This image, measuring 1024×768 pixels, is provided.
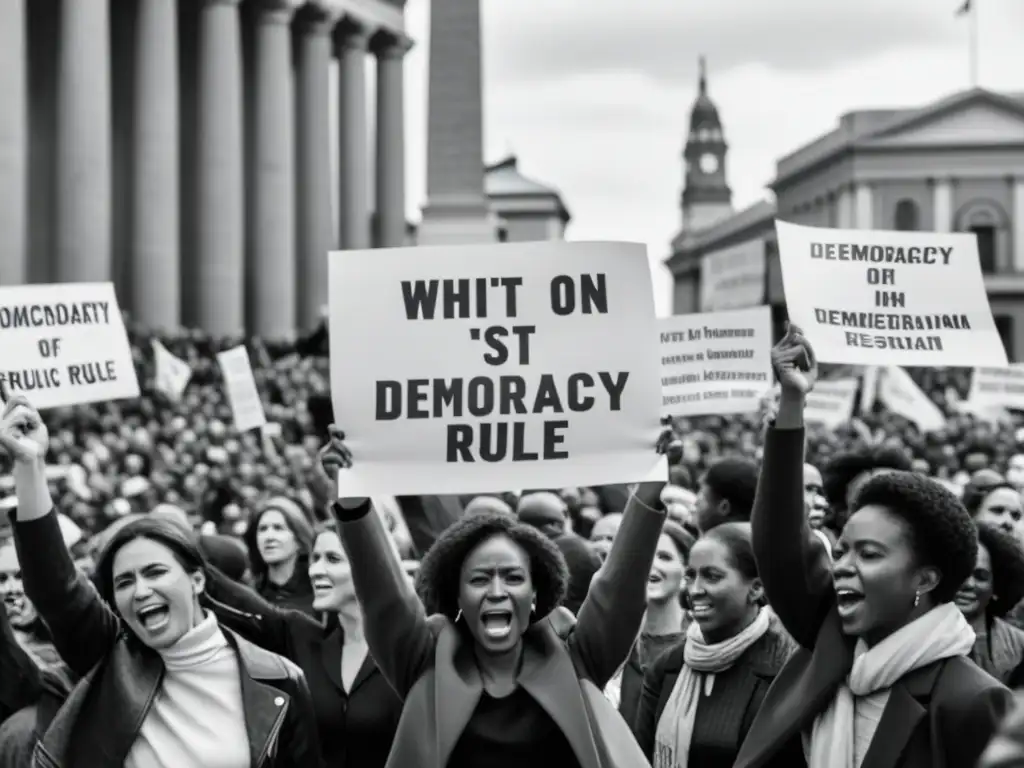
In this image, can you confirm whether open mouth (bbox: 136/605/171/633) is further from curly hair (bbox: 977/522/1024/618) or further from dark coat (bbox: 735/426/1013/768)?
curly hair (bbox: 977/522/1024/618)

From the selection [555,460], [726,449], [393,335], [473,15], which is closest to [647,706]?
[555,460]

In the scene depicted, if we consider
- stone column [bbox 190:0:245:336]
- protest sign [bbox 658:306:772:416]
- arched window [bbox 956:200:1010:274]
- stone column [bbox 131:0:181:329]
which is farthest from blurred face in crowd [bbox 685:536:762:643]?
arched window [bbox 956:200:1010:274]

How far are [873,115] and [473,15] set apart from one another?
190 ft

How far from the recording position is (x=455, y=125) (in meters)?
47.8

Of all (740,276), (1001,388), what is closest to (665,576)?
(1001,388)

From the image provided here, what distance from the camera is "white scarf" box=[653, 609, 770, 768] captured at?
675cm

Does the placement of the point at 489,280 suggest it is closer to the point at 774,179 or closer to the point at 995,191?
the point at 995,191

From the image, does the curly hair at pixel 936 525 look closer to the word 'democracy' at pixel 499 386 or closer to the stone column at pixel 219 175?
the word 'democracy' at pixel 499 386

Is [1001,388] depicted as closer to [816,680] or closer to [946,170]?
[816,680]

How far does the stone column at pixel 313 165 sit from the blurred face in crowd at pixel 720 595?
176 ft

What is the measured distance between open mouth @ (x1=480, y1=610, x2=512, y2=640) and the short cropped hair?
2.94 metres

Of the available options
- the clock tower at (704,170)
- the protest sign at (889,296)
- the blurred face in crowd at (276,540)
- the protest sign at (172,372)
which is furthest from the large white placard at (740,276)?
the clock tower at (704,170)

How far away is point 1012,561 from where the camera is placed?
791 cm

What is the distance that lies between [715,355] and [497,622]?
7834 millimetres
